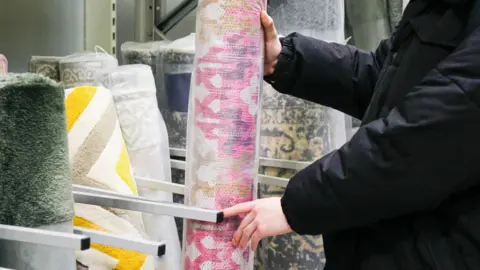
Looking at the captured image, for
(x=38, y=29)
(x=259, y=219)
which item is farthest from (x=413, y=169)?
(x=38, y=29)

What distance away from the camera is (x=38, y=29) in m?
1.31

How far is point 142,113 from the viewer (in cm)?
97

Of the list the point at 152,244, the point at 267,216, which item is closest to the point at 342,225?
the point at 267,216

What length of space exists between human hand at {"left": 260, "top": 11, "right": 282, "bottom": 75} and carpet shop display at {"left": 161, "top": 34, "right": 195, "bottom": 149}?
0.19 meters

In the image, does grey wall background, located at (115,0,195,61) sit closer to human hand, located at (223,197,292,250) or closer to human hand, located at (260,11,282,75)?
human hand, located at (260,11,282,75)

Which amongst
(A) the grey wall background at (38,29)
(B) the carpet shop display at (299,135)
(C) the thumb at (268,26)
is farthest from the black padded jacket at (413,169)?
(A) the grey wall background at (38,29)

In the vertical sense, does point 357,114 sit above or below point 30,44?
below

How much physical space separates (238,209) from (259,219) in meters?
0.03

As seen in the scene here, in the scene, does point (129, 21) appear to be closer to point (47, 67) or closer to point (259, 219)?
point (47, 67)

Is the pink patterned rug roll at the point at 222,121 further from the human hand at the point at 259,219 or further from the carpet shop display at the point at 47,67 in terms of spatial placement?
the carpet shop display at the point at 47,67

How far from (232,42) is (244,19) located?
0.12 feet

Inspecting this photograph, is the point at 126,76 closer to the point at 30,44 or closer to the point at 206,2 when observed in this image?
the point at 206,2

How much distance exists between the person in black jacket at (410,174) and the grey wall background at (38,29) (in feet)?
2.27

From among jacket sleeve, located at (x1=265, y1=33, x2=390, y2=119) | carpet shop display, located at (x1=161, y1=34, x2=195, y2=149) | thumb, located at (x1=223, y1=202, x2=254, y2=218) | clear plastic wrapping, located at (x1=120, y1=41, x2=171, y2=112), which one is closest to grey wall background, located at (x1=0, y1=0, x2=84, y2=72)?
clear plastic wrapping, located at (x1=120, y1=41, x2=171, y2=112)
